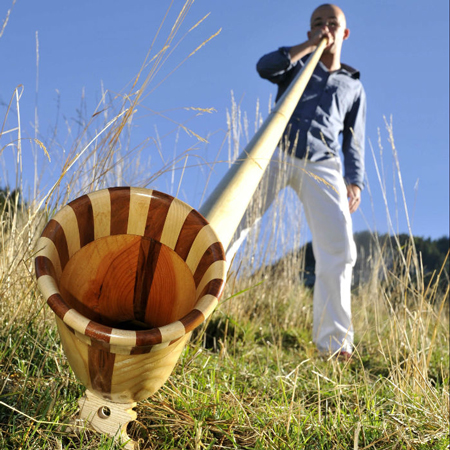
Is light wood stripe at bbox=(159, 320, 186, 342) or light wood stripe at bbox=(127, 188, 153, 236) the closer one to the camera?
light wood stripe at bbox=(159, 320, 186, 342)

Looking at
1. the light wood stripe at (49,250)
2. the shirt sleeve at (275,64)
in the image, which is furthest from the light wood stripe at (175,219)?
the shirt sleeve at (275,64)

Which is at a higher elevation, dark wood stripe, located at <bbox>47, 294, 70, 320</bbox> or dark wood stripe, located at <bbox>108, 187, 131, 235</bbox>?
dark wood stripe, located at <bbox>108, 187, 131, 235</bbox>

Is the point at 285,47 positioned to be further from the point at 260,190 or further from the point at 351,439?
the point at 351,439

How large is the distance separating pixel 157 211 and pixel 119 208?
8cm

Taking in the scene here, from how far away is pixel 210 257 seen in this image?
939mm

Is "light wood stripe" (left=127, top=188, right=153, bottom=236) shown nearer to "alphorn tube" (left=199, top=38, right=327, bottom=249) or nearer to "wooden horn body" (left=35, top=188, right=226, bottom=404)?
"wooden horn body" (left=35, top=188, right=226, bottom=404)

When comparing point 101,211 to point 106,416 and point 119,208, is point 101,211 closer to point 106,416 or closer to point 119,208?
point 119,208

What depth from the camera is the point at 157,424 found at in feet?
3.67

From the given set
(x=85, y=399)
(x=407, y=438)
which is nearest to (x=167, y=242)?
(x=85, y=399)

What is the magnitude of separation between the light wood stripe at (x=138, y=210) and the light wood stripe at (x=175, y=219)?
5 cm

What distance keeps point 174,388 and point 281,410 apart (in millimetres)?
291

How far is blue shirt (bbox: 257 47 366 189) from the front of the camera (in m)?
2.71

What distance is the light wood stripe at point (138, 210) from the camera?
98cm

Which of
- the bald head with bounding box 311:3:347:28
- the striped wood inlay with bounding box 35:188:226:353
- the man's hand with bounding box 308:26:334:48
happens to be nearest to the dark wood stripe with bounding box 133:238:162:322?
the striped wood inlay with bounding box 35:188:226:353
